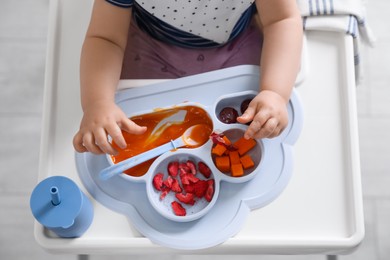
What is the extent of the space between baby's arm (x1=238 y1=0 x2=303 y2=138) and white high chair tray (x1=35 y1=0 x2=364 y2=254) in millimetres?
35

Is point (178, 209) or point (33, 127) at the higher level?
point (178, 209)

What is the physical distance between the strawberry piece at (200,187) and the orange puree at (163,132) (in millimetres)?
54

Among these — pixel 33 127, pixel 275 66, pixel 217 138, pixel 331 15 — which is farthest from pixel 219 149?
pixel 33 127

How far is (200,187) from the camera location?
0.60 metres

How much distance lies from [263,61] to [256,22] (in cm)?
9

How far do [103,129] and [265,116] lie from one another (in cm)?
18

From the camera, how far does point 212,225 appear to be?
59 centimetres

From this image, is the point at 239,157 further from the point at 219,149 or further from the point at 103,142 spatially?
the point at 103,142

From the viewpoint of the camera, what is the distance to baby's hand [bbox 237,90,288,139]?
577 millimetres

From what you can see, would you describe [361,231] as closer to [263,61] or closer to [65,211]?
[263,61]

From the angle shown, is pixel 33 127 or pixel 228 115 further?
pixel 33 127

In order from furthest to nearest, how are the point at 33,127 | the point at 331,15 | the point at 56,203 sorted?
the point at 33,127
the point at 331,15
the point at 56,203

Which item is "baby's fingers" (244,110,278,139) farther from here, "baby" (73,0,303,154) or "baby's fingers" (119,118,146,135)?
"baby's fingers" (119,118,146,135)

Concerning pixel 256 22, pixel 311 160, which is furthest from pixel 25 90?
pixel 311 160
